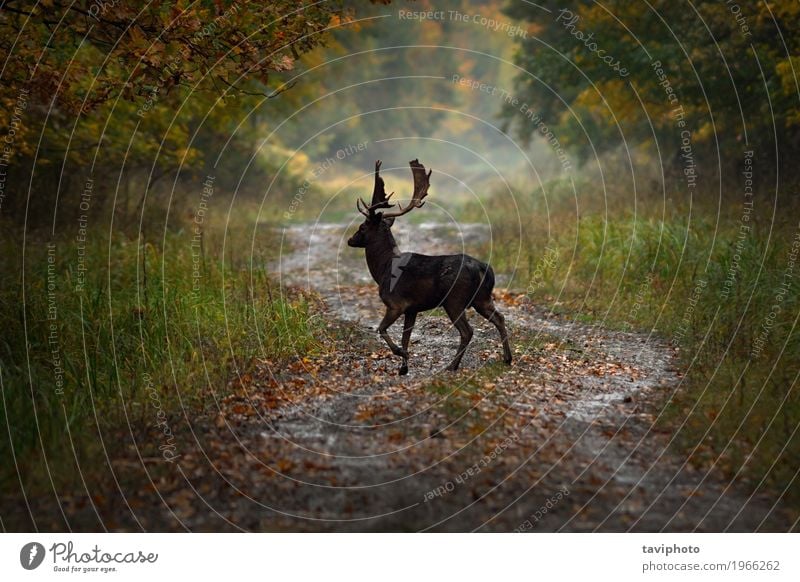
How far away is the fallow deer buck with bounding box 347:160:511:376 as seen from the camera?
29.5 feet

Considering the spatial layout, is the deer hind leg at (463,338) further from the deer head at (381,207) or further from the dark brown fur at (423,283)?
the deer head at (381,207)

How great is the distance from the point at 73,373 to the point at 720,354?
7970 mm

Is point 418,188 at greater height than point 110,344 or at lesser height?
greater

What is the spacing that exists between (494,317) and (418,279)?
3.70ft

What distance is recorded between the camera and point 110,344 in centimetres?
925

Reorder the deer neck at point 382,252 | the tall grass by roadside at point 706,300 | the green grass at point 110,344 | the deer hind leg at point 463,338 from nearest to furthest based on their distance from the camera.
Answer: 1. the green grass at point 110,344
2. the tall grass by roadside at point 706,300
3. the deer hind leg at point 463,338
4. the deer neck at point 382,252

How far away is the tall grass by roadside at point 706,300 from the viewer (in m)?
7.38

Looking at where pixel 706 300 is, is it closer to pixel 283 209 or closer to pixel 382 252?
pixel 382 252

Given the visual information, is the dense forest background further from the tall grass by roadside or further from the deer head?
the deer head

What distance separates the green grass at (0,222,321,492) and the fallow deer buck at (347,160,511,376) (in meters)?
1.71
